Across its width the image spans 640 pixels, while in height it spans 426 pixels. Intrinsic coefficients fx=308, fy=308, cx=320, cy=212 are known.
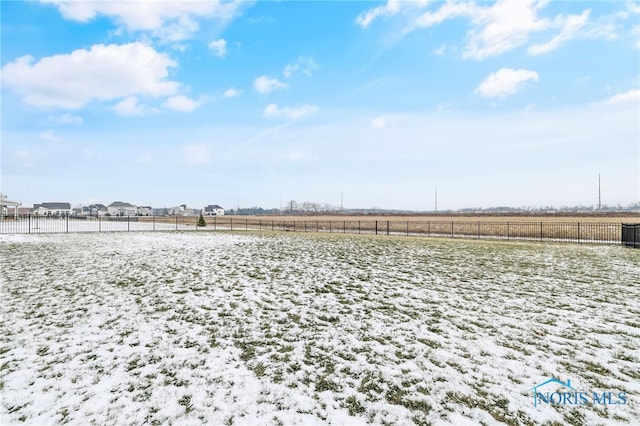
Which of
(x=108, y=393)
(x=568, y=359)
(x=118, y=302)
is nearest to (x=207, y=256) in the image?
(x=118, y=302)

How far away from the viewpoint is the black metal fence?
16.2 m

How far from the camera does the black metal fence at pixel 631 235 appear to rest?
53.3ft

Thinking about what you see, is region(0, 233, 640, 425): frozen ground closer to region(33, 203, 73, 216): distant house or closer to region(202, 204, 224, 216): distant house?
region(33, 203, 73, 216): distant house

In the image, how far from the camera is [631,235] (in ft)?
55.5

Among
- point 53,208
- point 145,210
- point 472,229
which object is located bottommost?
point 472,229

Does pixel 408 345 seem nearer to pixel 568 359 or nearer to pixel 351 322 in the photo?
pixel 351 322

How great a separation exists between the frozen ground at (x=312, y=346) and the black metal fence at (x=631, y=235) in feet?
34.0

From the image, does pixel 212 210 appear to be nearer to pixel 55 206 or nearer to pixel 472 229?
pixel 55 206

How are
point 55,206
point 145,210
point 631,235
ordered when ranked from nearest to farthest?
point 631,235 → point 55,206 → point 145,210

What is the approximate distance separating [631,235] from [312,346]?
21.1 m

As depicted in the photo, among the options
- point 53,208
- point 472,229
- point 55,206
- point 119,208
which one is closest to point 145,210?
point 119,208

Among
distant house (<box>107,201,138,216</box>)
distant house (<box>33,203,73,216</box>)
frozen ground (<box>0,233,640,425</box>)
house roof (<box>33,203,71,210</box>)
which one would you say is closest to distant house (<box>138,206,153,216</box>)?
distant house (<box>107,201,138,216</box>)

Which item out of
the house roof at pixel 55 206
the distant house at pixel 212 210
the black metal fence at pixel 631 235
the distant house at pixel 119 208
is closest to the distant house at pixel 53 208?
the house roof at pixel 55 206

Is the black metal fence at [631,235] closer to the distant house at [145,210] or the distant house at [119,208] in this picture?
the distant house at [119,208]
